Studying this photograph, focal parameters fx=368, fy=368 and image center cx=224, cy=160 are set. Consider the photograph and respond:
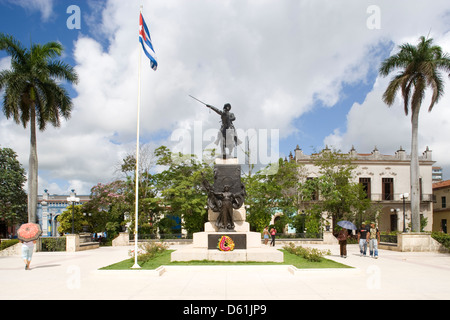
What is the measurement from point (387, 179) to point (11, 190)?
42.6 meters

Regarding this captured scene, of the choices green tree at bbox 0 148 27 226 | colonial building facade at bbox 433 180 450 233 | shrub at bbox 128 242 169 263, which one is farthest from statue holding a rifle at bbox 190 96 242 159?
colonial building facade at bbox 433 180 450 233

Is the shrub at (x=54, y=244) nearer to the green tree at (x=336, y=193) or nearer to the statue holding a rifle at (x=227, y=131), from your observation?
the statue holding a rifle at (x=227, y=131)

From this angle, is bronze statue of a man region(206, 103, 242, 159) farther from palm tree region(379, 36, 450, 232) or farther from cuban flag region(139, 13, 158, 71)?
palm tree region(379, 36, 450, 232)

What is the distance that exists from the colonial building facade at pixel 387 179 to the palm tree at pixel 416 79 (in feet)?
62.0

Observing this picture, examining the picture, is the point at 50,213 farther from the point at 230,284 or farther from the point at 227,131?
the point at 230,284

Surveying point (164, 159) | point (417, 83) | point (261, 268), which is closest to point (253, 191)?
point (164, 159)

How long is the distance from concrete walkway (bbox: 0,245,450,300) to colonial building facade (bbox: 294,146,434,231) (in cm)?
3243

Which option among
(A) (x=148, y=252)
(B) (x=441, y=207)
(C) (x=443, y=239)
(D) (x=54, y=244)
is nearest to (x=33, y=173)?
(D) (x=54, y=244)

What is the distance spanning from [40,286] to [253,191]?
75.5 feet

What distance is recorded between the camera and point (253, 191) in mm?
31625

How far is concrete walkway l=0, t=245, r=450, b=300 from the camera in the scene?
331 inches

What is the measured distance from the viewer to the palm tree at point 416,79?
78.6 ft

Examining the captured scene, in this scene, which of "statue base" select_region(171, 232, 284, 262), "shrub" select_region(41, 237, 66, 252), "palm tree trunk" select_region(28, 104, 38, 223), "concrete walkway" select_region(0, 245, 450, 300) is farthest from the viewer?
"palm tree trunk" select_region(28, 104, 38, 223)

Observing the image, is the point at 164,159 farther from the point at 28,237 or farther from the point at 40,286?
the point at 40,286
